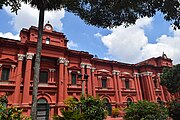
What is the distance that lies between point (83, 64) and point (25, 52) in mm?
8024

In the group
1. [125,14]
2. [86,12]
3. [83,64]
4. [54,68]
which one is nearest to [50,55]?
[54,68]

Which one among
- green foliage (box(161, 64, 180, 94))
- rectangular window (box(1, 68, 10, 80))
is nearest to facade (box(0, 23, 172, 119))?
rectangular window (box(1, 68, 10, 80))

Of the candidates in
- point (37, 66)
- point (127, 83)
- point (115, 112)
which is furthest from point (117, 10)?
point (127, 83)

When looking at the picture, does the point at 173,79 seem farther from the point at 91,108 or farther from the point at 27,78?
the point at 27,78

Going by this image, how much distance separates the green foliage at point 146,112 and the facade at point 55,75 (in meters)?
4.67

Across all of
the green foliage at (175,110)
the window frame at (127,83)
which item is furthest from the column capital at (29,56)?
the window frame at (127,83)

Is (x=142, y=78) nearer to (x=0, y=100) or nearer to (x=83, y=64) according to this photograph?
(x=83, y=64)

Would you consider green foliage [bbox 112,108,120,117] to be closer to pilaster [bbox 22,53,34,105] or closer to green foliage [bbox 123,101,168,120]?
green foliage [bbox 123,101,168,120]

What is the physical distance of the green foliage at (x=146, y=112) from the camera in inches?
476

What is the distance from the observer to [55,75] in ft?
68.3

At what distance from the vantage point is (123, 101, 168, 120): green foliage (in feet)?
39.7

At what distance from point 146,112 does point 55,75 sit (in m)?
12.6

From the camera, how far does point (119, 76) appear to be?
27.3 m

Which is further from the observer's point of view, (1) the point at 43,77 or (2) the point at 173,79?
(2) the point at 173,79
